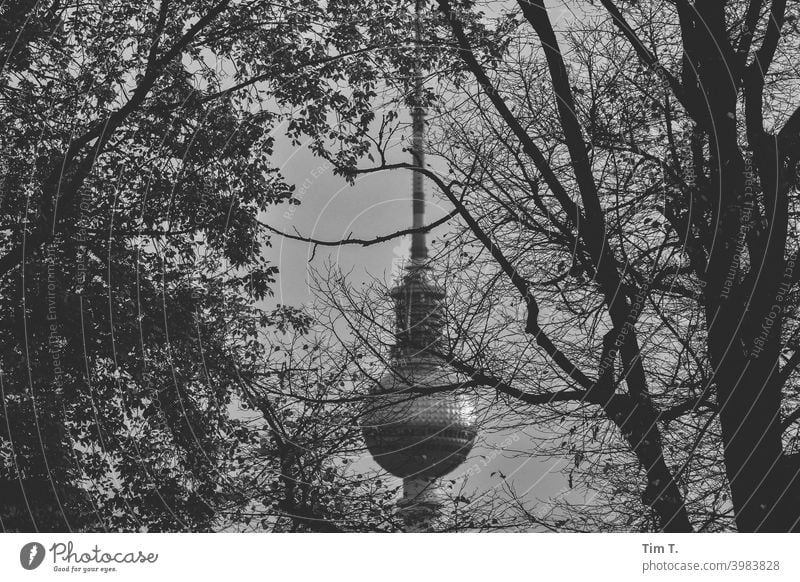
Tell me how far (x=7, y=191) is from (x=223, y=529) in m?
5.56

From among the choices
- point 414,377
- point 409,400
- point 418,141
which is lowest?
point 409,400

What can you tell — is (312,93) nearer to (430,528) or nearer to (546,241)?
(546,241)

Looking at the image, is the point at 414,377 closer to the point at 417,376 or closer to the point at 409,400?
the point at 417,376

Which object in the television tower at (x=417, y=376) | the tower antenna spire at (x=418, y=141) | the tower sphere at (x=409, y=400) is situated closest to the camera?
the tower sphere at (x=409, y=400)

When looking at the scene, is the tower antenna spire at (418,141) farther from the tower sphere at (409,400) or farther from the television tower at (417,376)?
the tower sphere at (409,400)

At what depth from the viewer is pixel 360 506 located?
A: 1382 cm

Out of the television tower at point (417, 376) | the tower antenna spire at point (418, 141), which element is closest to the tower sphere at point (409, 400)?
the television tower at point (417, 376)

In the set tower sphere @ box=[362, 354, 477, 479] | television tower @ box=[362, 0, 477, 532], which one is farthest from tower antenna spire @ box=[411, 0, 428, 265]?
tower sphere @ box=[362, 354, 477, 479]

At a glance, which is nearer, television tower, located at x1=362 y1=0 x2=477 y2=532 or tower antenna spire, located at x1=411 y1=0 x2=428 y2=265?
television tower, located at x1=362 y1=0 x2=477 y2=532

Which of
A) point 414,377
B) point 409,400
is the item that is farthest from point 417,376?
point 409,400

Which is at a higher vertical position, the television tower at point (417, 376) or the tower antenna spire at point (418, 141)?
the tower antenna spire at point (418, 141)

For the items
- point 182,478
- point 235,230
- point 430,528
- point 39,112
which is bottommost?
point 430,528

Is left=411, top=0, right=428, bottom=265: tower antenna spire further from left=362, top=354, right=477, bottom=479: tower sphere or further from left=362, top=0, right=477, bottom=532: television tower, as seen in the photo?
left=362, top=354, right=477, bottom=479: tower sphere

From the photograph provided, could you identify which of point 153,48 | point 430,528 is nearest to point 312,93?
point 153,48
